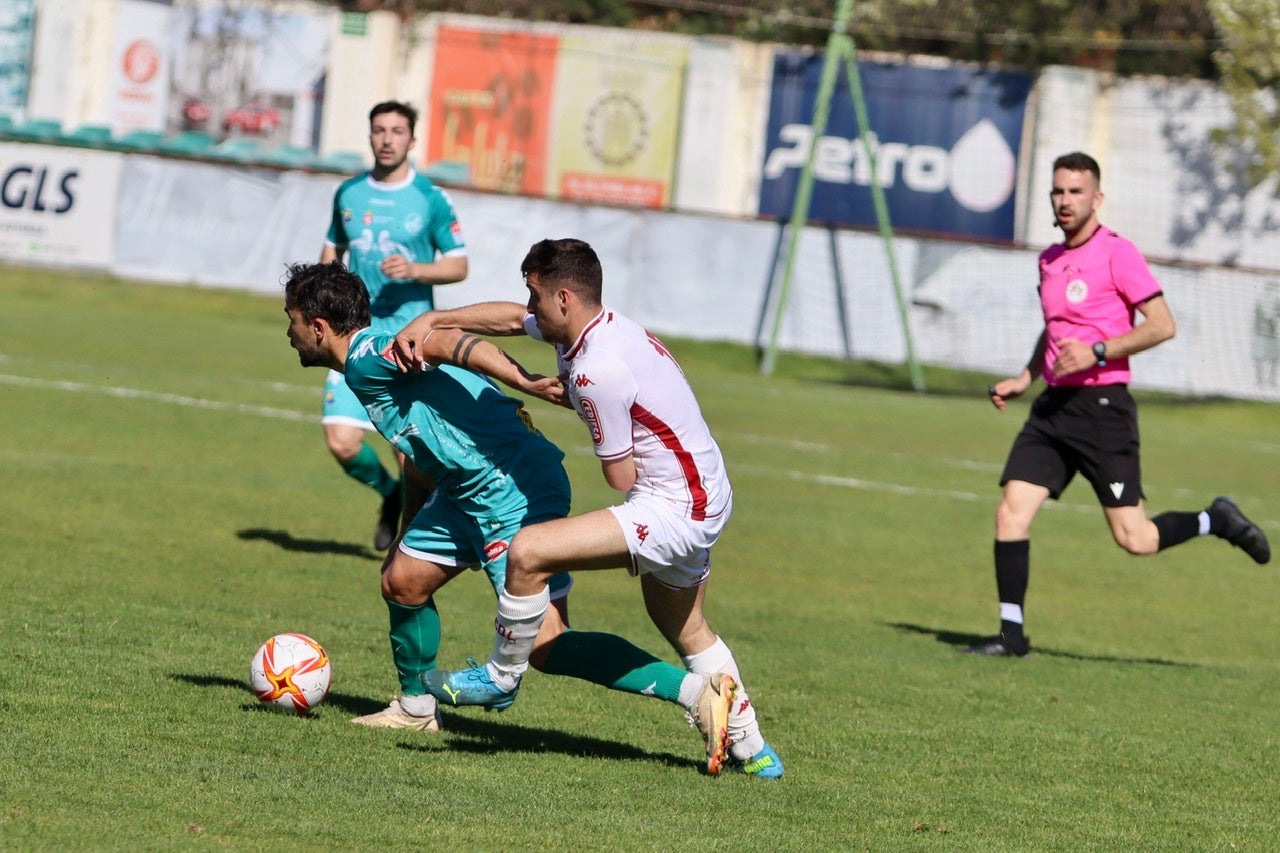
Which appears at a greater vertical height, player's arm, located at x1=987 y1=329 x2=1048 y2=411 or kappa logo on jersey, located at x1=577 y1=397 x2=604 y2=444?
player's arm, located at x1=987 y1=329 x2=1048 y2=411

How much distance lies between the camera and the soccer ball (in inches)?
228

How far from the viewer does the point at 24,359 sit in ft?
53.3

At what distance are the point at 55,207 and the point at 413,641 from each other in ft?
67.4

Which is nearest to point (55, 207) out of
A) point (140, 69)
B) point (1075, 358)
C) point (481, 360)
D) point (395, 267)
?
point (140, 69)

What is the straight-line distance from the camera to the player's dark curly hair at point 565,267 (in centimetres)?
518

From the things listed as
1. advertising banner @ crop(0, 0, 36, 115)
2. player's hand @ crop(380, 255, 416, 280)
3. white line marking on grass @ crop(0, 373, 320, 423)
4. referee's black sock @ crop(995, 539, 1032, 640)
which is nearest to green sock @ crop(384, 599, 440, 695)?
player's hand @ crop(380, 255, 416, 280)

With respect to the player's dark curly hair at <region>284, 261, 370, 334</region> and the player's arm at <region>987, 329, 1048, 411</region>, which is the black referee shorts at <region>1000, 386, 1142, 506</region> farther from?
the player's dark curly hair at <region>284, 261, 370, 334</region>

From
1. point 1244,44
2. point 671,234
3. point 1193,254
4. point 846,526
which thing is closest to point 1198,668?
point 846,526

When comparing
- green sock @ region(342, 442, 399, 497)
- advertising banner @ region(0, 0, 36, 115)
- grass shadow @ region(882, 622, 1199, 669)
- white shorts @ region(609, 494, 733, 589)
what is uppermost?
advertising banner @ region(0, 0, 36, 115)

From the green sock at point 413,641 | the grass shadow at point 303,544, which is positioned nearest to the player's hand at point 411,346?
the green sock at point 413,641

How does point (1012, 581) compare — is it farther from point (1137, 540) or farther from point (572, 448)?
point (572, 448)

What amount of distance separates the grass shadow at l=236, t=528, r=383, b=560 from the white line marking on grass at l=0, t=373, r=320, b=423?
4691 mm

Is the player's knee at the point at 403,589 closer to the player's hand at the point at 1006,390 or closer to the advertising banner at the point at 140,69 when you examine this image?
the player's hand at the point at 1006,390

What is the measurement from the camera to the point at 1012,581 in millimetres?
8531
